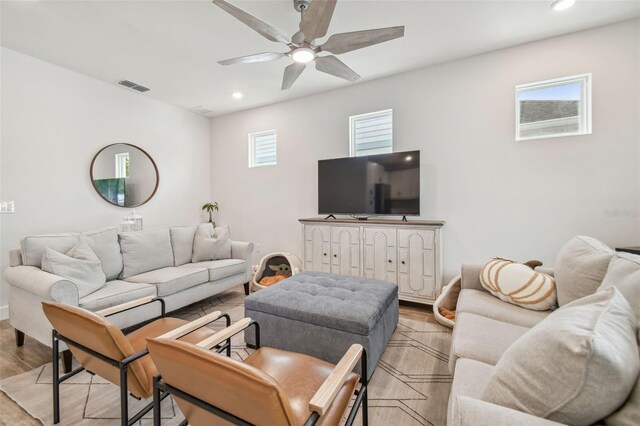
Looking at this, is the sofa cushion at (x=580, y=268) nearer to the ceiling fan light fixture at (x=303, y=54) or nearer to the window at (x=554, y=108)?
the window at (x=554, y=108)

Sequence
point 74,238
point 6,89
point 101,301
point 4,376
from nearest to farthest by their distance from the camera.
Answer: point 4,376
point 101,301
point 74,238
point 6,89

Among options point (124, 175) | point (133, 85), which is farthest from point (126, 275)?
point (133, 85)

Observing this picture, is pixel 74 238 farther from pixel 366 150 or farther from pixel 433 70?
pixel 433 70

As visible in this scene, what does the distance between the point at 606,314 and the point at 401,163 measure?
8.86 ft

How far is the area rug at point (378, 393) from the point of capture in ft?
5.26

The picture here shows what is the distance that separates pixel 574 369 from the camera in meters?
0.73

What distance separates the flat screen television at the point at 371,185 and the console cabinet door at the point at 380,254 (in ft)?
1.01

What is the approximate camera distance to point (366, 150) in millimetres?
3953

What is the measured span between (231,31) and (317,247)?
2.60 metres

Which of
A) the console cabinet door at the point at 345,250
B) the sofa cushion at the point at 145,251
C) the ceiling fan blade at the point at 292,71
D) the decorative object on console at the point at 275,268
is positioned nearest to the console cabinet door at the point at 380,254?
the console cabinet door at the point at 345,250

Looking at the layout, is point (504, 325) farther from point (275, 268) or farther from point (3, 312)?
point (3, 312)

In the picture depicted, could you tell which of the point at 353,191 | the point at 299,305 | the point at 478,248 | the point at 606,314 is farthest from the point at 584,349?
the point at 353,191

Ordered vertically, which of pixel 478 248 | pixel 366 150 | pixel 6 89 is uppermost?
pixel 6 89

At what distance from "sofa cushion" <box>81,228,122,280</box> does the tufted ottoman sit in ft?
5.34
